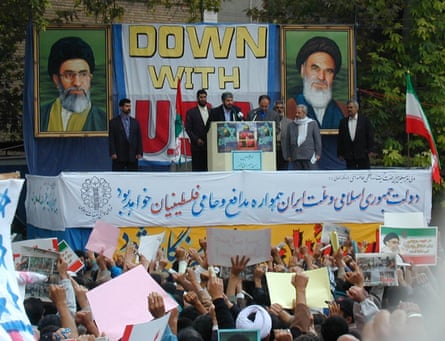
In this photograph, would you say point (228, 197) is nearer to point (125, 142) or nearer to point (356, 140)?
point (125, 142)

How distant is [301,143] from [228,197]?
1905mm

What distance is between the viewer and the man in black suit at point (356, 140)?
15742 millimetres

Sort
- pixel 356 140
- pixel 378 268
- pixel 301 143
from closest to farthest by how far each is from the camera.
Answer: pixel 378 268 < pixel 301 143 < pixel 356 140

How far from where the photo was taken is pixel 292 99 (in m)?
17.9

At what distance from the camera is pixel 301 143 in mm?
15203

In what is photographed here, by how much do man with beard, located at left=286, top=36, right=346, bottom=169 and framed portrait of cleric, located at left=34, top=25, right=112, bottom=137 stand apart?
331cm

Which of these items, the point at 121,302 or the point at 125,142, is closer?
the point at 121,302

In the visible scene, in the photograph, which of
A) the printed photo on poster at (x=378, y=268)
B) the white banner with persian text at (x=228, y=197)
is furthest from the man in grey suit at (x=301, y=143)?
the printed photo on poster at (x=378, y=268)

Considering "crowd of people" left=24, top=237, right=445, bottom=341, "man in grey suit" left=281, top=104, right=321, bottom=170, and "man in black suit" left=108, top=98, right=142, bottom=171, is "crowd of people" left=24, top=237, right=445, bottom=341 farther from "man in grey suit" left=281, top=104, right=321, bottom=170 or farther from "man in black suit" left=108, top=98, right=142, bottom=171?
"man in black suit" left=108, top=98, right=142, bottom=171

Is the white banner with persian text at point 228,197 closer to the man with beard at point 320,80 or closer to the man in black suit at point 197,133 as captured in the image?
the man in black suit at point 197,133

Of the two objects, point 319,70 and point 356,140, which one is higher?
point 319,70

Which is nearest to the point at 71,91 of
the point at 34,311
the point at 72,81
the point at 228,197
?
the point at 72,81

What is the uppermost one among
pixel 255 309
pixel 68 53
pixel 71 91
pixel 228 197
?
pixel 68 53

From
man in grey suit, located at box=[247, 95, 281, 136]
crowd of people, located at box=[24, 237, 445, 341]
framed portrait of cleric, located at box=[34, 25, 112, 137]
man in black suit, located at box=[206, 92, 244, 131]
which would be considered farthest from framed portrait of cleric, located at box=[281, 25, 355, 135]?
crowd of people, located at box=[24, 237, 445, 341]
